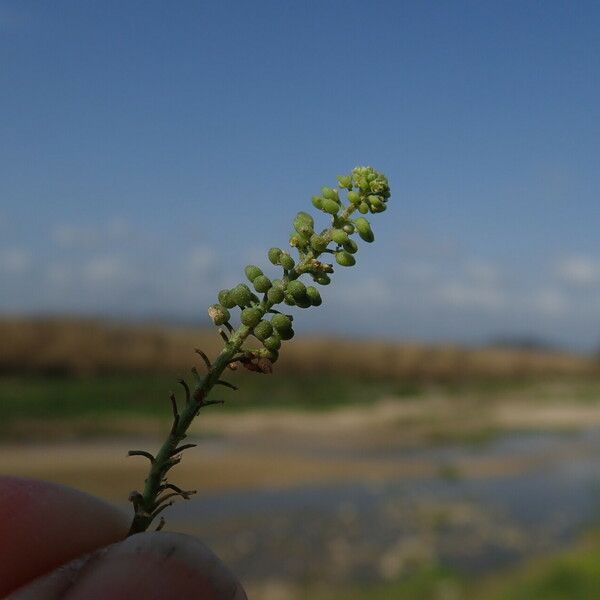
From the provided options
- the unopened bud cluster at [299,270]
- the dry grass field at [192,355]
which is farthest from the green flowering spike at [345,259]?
the dry grass field at [192,355]

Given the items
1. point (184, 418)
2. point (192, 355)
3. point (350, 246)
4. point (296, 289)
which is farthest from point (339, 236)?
point (192, 355)

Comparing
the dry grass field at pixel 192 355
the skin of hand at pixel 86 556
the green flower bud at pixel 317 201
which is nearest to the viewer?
the green flower bud at pixel 317 201

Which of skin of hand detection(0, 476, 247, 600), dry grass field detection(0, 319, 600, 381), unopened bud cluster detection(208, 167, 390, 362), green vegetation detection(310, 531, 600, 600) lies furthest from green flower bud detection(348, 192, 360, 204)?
dry grass field detection(0, 319, 600, 381)

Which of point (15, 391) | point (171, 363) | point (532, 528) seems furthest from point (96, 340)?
point (532, 528)

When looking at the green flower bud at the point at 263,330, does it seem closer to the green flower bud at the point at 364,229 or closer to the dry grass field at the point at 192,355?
the green flower bud at the point at 364,229

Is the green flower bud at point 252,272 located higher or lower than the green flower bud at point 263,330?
higher

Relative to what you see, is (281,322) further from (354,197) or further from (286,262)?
(354,197)
